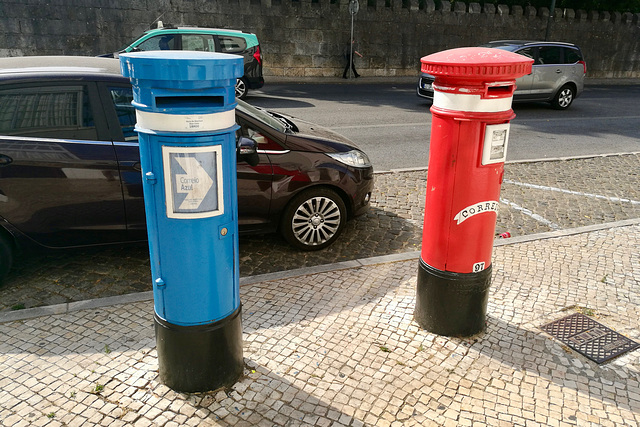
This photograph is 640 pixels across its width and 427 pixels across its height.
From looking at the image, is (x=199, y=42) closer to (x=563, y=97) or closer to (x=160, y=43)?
(x=160, y=43)

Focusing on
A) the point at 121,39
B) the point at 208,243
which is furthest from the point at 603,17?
the point at 208,243

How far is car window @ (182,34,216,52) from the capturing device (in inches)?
581

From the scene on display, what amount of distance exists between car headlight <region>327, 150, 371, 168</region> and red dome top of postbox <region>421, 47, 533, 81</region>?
2.13 m

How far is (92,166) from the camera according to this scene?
4.79m

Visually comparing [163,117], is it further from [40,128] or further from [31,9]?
[31,9]

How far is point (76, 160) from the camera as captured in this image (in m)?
4.75

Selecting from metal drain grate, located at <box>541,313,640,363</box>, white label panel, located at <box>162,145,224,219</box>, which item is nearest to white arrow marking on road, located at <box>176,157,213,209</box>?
white label panel, located at <box>162,145,224,219</box>

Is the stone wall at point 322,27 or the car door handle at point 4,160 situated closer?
the car door handle at point 4,160

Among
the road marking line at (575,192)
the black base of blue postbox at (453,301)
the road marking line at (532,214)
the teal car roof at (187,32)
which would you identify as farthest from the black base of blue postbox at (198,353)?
the teal car roof at (187,32)

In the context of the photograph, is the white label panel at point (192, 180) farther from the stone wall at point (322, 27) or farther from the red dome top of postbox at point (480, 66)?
the stone wall at point (322, 27)

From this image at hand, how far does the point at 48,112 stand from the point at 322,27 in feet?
58.8

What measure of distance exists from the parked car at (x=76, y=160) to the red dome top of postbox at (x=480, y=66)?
1577mm

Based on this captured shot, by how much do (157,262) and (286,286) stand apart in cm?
182

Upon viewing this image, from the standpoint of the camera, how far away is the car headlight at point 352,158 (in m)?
5.88
